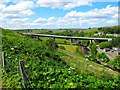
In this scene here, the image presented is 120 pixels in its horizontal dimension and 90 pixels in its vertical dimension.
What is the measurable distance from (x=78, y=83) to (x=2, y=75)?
2326 millimetres

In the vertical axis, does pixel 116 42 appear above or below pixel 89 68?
below

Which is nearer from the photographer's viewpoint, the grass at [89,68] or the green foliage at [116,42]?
the grass at [89,68]

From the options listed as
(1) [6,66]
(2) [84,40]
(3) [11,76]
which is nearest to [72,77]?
(3) [11,76]

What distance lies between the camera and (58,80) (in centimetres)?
554

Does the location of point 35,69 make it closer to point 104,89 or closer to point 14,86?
point 14,86

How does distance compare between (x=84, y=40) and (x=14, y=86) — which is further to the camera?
(x=84, y=40)

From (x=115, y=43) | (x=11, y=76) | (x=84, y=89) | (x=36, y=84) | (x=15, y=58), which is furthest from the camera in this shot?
(x=115, y=43)

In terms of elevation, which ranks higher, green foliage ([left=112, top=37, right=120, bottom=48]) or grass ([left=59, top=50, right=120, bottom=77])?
grass ([left=59, top=50, right=120, bottom=77])

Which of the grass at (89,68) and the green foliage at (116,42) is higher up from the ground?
the grass at (89,68)

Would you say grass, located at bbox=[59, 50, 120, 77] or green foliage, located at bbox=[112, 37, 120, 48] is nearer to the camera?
grass, located at bbox=[59, 50, 120, 77]

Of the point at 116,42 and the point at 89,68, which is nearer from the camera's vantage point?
the point at 89,68

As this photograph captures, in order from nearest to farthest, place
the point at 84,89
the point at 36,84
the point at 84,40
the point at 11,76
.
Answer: the point at 84,89
the point at 36,84
the point at 11,76
the point at 84,40

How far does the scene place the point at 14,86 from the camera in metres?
5.73

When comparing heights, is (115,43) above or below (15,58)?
below
